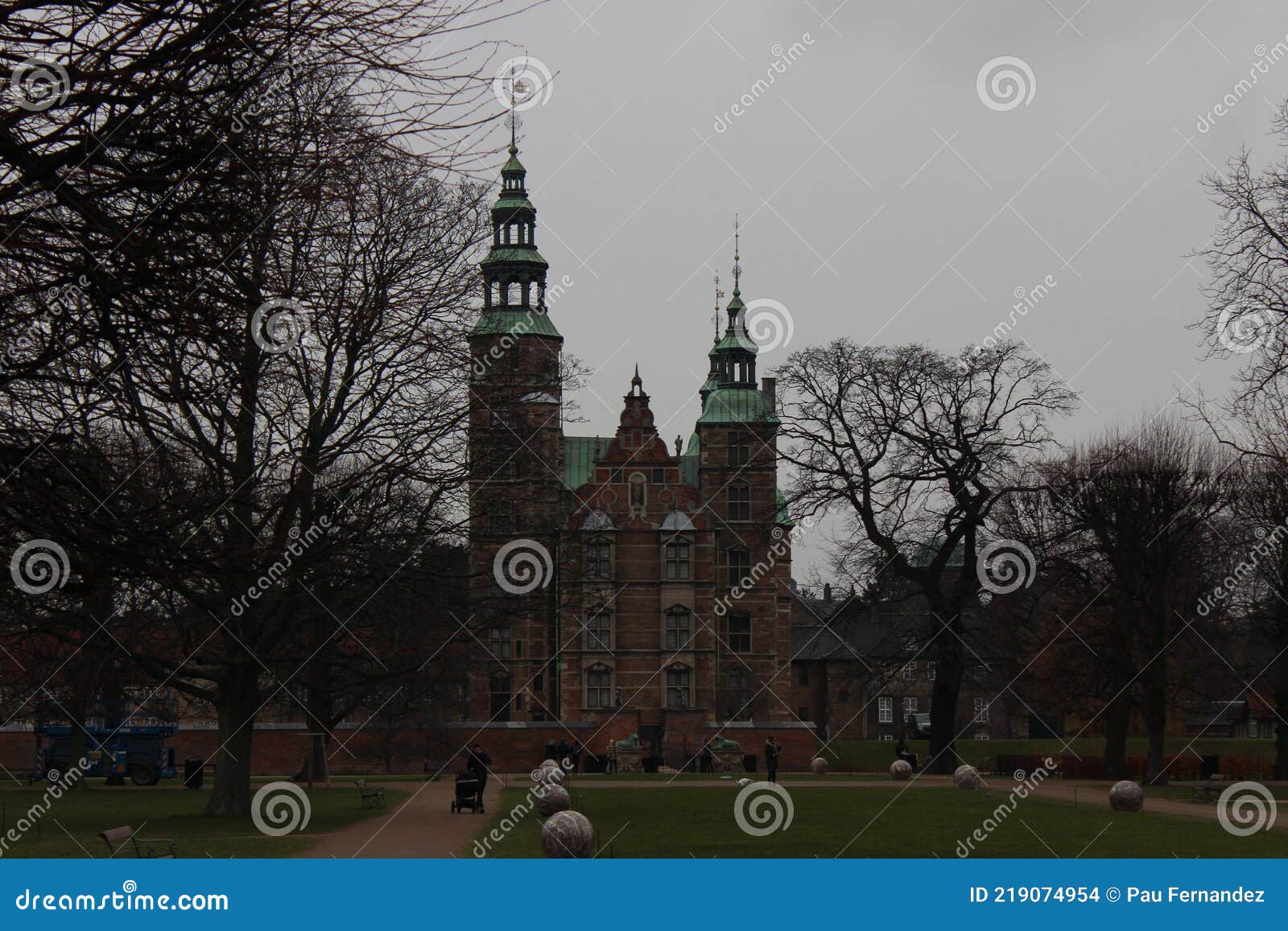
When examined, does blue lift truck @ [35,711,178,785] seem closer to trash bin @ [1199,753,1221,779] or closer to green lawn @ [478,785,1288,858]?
green lawn @ [478,785,1288,858]

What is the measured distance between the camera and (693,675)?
75500 millimetres

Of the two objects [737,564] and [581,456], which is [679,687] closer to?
[737,564]

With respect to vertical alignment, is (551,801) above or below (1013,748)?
above

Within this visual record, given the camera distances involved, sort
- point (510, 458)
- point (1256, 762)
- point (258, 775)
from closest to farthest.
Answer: point (510, 458), point (1256, 762), point (258, 775)

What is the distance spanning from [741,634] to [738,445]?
9.54 meters

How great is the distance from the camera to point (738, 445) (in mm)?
81438

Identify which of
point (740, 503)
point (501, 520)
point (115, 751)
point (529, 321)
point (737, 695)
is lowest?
point (115, 751)

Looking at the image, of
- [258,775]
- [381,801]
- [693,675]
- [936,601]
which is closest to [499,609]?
[381,801]

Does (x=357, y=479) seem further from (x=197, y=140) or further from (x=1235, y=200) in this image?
(x=197, y=140)

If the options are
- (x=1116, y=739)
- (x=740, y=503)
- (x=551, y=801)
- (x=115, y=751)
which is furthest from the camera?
(x=740, y=503)

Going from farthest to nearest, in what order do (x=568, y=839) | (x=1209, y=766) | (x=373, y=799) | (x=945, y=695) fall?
1. (x=1209, y=766)
2. (x=945, y=695)
3. (x=373, y=799)
4. (x=568, y=839)

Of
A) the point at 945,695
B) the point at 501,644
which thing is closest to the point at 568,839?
the point at 945,695

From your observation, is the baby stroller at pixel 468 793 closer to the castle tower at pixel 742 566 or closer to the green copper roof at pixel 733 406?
the castle tower at pixel 742 566

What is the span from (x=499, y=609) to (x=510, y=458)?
3.33 metres
